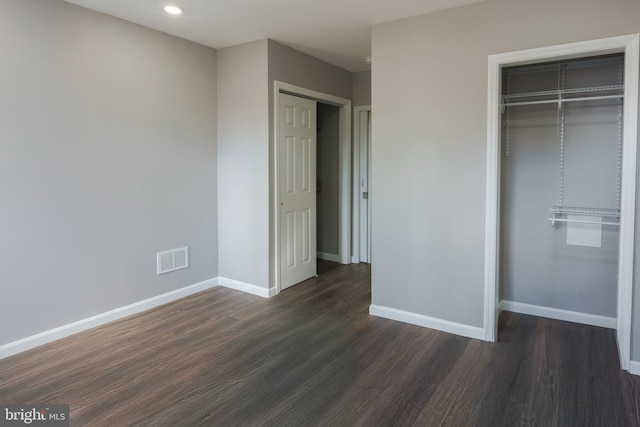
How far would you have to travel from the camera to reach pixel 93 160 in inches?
131

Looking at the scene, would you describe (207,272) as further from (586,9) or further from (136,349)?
(586,9)

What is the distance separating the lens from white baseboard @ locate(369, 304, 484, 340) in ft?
10.5

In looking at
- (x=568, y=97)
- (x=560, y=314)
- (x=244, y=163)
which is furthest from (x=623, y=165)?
(x=244, y=163)

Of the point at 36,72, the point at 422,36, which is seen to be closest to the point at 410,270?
the point at 422,36

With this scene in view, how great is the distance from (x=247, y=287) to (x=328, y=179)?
2.03m

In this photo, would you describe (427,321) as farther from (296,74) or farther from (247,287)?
(296,74)

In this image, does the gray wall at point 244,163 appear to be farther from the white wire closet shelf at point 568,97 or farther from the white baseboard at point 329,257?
the white wire closet shelf at point 568,97

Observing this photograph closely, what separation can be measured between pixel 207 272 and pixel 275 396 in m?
2.28

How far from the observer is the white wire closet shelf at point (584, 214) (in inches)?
127

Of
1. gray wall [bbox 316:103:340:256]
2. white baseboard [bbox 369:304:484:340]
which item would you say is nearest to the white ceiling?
gray wall [bbox 316:103:340:256]

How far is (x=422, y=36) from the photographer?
3268 mm

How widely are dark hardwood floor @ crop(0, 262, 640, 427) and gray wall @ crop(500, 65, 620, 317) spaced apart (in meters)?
0.28

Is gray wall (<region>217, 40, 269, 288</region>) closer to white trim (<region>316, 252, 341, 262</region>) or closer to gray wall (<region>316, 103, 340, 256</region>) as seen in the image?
gray wall (<region>316, 103, 340, 256</region>)

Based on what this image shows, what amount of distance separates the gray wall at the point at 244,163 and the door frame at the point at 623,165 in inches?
82.4
